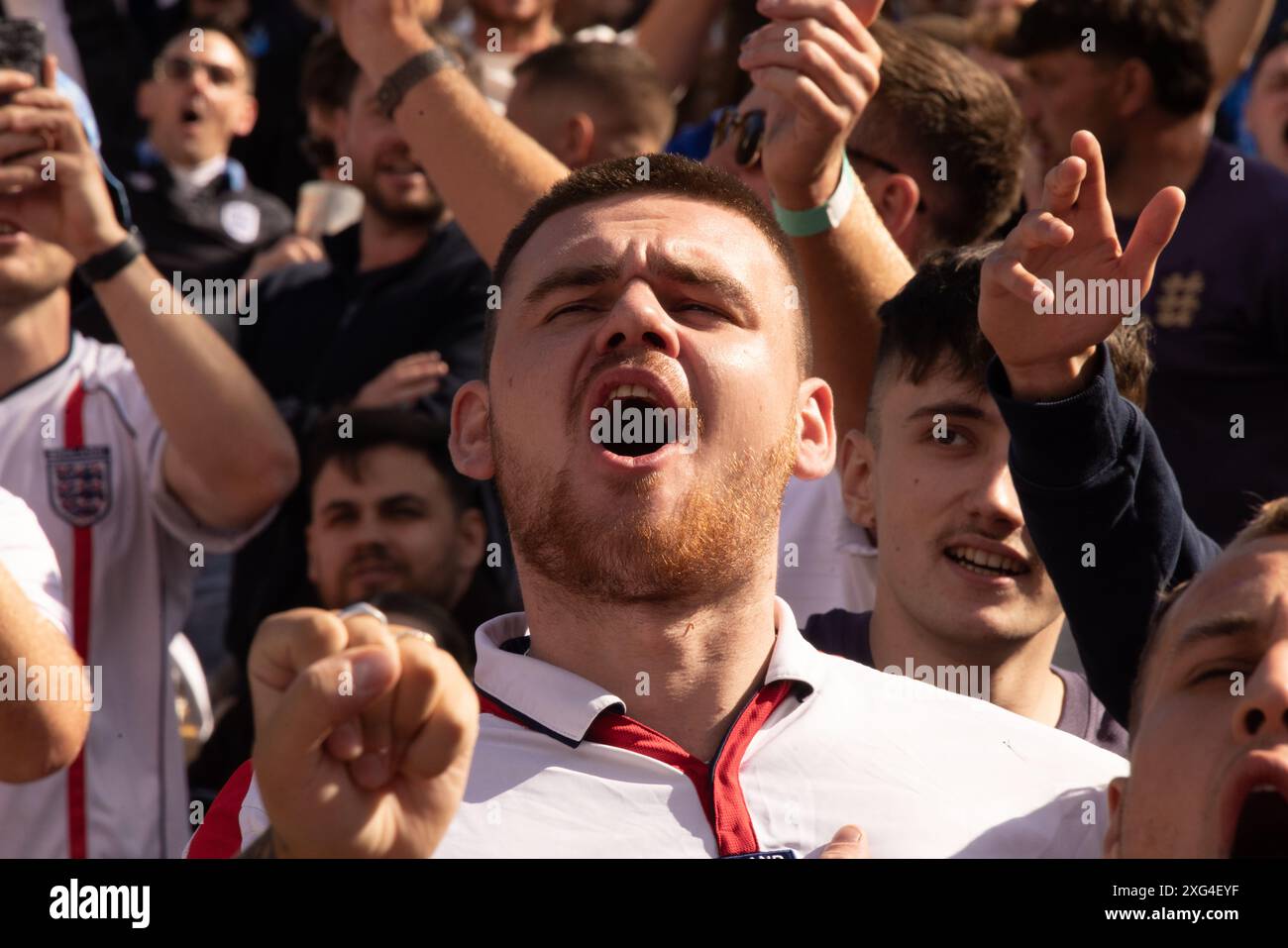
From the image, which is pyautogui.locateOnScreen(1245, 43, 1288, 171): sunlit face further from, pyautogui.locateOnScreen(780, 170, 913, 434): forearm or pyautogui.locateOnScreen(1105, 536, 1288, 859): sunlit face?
pyautogui.locateOnScreen(1105, 536, 1288, 859): sunlit face

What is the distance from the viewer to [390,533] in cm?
459

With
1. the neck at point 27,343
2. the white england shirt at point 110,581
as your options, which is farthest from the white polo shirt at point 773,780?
the neck at point 27,343

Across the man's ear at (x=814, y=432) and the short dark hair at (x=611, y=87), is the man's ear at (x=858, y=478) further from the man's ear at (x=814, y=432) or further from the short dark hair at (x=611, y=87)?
the short dark hair at (x=611, y=87)

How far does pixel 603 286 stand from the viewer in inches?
114

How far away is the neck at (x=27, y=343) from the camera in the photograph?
4.38 m

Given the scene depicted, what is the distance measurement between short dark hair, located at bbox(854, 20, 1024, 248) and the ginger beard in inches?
60.8

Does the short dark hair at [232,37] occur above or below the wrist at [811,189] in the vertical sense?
above

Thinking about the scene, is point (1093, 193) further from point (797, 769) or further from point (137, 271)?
point (137, 271)

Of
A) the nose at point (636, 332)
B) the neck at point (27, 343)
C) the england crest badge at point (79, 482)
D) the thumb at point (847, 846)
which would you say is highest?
the neck at point (27, 343)

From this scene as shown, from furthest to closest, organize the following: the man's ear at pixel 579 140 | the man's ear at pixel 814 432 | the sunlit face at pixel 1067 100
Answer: the man's ear at pixel 579 140
the sunlit face at pixel 1067 100
the man's ear at pixel 814 432

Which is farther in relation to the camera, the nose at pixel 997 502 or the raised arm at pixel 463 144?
the raised arm at pixel 463 144

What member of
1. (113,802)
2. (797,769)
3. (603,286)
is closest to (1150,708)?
(797,769)

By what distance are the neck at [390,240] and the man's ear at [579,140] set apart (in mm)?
443

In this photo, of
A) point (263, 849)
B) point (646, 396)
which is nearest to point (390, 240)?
point (646, 396)
